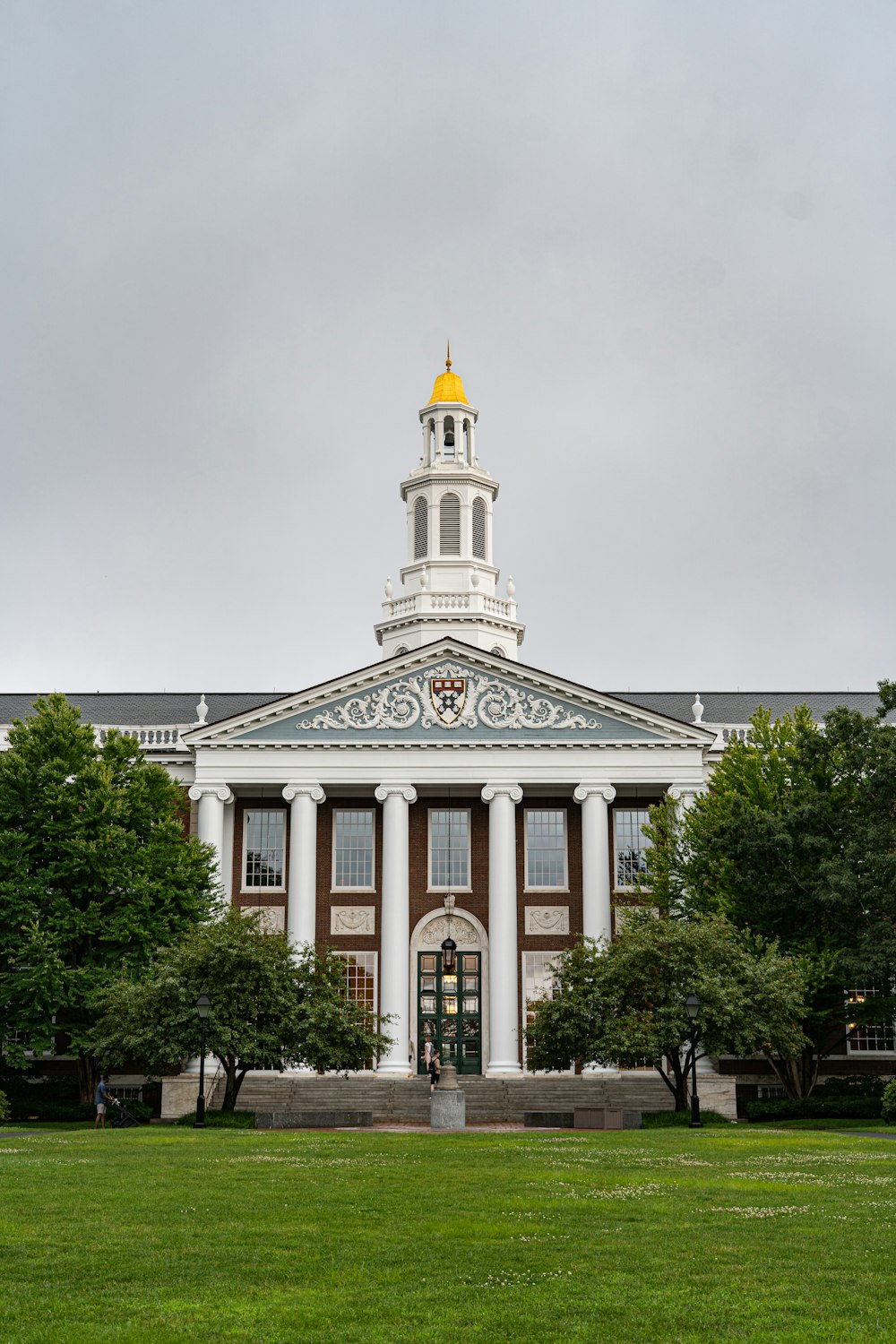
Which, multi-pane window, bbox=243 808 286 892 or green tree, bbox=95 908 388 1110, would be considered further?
multi-pane window, bbox=243 808 286 892

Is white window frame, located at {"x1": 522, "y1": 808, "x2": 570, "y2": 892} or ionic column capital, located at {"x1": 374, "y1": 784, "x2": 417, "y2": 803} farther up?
ionic column capital, located at {"x1": 374, "y1": 784, "x2": 417, "y2": 803}

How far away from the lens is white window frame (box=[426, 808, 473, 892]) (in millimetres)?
55281

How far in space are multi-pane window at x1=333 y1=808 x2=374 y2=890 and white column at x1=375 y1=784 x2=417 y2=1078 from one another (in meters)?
1.60

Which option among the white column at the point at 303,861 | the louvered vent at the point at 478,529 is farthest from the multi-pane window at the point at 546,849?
the louvered vent at the point at 478,529

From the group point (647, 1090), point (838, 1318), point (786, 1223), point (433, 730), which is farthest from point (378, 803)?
point (838, 1318)

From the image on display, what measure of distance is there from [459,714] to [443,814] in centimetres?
443

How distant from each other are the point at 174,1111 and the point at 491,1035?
40.4ft

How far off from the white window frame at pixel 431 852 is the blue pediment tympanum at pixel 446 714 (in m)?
3.61

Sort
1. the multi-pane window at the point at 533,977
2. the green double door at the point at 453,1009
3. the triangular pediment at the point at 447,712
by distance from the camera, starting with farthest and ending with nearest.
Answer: the green double door at the point at 453,1009, the triangular pediment at the point at 447,712, the multi-pane window at the point at 533,977

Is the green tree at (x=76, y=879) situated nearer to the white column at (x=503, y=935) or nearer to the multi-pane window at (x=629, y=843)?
the white column at (x=503, y=935)

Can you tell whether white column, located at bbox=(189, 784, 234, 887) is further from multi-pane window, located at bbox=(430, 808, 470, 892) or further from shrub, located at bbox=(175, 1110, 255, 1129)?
shrub, located at bbox=(175, 1110, 255, 1129)

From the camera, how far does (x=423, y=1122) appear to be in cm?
4125

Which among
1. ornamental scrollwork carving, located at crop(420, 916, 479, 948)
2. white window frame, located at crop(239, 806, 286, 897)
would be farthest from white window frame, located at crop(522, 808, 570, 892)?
white window frame, located at crop(239, 806, 286, 897)

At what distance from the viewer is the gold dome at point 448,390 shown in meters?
68.3
